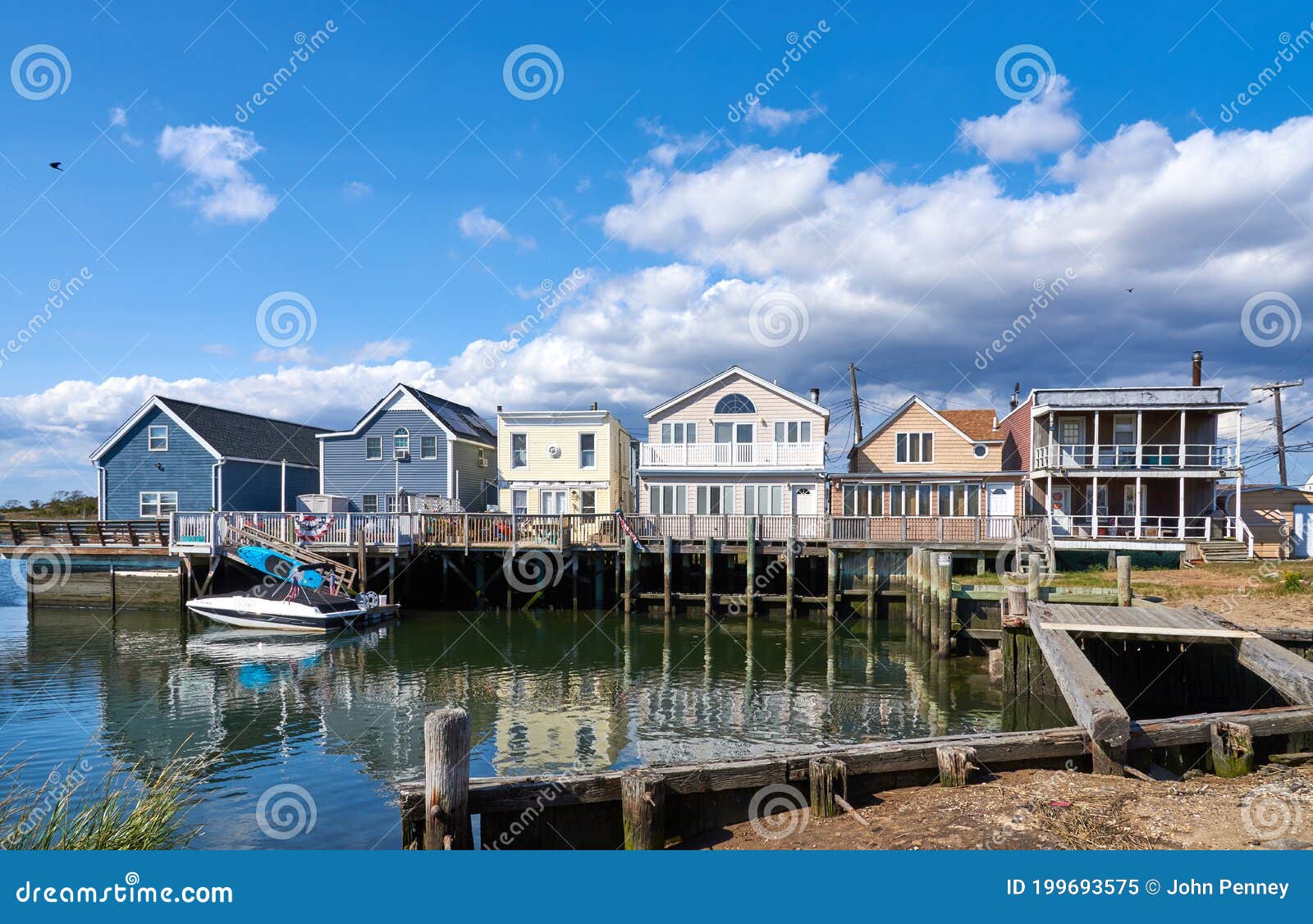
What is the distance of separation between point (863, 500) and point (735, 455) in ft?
20.6

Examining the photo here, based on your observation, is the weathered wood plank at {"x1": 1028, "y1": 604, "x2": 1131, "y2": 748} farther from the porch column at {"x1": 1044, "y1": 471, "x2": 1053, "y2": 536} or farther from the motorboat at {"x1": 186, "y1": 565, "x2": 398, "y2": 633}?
the motorboat at {"x1": 186, "y1": 565, "x2": 398, "y2": 633}

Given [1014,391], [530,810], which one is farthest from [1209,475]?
[530,810]

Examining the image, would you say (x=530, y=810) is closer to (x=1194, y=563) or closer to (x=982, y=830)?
(x=982, y=830)

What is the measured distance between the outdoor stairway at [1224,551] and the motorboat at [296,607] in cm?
3167

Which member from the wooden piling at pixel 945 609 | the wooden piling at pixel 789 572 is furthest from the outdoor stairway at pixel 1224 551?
the wooden piling at pixel 789 572

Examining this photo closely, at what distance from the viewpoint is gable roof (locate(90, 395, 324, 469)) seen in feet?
123

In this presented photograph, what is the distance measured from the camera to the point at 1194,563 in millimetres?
30594

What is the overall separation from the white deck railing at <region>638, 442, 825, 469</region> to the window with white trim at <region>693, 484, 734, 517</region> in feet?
3.17

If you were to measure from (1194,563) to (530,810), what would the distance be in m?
31.2

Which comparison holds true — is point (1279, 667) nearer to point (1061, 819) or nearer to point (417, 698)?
point (1061, 819)

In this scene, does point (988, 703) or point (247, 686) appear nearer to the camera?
point (988, 703)

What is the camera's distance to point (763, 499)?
35812 millimetres

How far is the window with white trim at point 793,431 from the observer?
36469mm

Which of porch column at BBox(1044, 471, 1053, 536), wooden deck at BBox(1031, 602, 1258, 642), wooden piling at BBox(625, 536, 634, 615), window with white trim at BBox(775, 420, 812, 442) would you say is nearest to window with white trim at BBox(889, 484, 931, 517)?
window with white trim at BBox(775, 420, 812, 442)
